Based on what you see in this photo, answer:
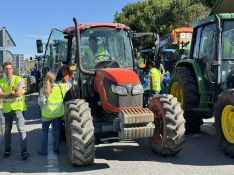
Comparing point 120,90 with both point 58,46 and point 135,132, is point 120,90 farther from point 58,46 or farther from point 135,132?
point 58,46

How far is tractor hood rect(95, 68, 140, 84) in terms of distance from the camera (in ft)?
22.5

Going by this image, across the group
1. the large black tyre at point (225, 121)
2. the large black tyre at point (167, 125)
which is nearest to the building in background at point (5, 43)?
the large black tyre at point (167, 125)

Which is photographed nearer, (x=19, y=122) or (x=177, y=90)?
(x=19, y=122)

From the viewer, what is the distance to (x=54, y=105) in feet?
25.7

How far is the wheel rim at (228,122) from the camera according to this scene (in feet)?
23.7

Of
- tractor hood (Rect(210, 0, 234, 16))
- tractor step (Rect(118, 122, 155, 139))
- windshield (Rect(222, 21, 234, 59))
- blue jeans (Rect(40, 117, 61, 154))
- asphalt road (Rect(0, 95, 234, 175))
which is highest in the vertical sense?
tractor hood (Rect(210, 0, 234, 16))

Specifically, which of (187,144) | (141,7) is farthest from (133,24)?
(187,144)

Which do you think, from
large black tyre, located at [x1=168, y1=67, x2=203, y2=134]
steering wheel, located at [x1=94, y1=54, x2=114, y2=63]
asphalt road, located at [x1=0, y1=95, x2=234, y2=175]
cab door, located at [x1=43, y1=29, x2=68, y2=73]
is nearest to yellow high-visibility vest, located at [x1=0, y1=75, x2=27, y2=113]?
asphalt road, located at [x1=0, y1=95, x2=234, y2=175]

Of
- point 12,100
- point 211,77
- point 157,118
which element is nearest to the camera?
point 157,118

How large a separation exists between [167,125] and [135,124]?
642mm

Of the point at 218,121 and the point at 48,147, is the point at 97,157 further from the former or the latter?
the point at 218,121

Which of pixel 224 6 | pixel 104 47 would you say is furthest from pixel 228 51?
pixel 104 47

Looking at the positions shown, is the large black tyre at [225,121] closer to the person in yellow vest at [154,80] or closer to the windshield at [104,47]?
the windshield at [104,47]

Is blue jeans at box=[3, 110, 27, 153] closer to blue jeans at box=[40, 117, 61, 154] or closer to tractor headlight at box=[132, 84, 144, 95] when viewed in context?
blue jeans at box=[40, 117, 61, 154]
